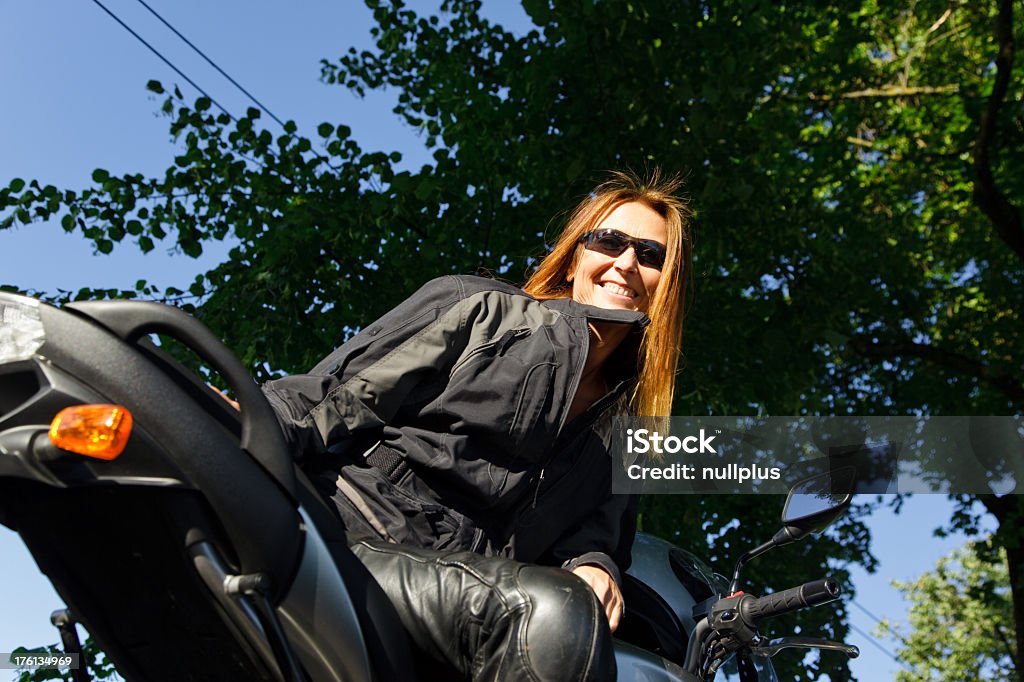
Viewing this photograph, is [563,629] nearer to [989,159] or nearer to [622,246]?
[622,246]

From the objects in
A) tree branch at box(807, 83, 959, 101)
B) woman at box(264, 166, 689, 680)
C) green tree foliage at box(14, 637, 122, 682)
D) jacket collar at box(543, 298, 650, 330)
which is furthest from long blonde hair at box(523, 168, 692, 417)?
tree branch at box(807, 83, 959, 101)

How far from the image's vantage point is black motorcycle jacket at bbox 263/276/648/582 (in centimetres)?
188

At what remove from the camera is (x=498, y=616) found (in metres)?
1.57

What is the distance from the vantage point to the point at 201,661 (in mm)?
1497

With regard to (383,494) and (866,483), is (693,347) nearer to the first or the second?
(866,483)

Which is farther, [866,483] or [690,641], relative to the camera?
[866,483]

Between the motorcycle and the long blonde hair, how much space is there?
4.03 ft

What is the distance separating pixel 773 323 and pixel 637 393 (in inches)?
227

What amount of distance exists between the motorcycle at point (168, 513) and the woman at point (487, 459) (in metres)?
0.13

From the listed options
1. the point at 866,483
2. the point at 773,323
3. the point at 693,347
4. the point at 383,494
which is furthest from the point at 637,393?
the point at 866,483

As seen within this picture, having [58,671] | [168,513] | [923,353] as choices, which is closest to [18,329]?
[168,513]

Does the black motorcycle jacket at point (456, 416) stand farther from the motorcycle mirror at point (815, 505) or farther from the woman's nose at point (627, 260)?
the woman's nose at point (627, 260)

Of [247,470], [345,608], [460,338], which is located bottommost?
[345,608]

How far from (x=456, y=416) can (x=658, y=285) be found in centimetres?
100
